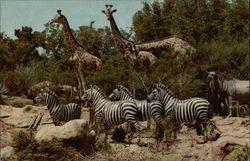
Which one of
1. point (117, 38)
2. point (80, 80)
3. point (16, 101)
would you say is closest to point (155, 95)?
point (80, 80)

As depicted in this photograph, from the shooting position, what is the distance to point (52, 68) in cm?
2022

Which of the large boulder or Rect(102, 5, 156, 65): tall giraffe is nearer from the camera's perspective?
the large boulder

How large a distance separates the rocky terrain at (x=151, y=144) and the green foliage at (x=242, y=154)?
0.21 meters

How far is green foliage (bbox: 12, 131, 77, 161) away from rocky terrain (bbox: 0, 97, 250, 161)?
0.45 metres

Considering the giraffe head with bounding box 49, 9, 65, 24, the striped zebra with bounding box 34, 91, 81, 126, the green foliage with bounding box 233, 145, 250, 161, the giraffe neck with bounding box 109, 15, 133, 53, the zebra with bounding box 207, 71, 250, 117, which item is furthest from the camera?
the giraffe neck with bounding box 109, 15, 133, 53

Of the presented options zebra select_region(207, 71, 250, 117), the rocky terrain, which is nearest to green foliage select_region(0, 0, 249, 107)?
zebra select_region(207, 71, 250, 117)

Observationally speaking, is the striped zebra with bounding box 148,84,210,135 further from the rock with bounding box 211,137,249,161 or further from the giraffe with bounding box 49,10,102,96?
the giraffe with bounding box 49,10,102,96

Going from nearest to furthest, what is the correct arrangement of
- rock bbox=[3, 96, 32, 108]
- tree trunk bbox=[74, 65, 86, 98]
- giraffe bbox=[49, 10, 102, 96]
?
tree trunk bbox=[74, 65, 86, 98]
rock bbox=[3, 96, 32, 108]
giraffe bbox=[49, 10, 102, 96]

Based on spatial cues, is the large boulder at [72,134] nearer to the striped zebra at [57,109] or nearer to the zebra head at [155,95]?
the striped zebra at [57,109]

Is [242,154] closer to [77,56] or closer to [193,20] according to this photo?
[77,56]

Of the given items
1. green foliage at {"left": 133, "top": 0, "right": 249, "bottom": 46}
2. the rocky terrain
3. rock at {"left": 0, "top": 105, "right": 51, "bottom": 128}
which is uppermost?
green foliage at {"left": 133, "top": 0, "right": 249, "bottom": 46}

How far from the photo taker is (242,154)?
10016 millimetres

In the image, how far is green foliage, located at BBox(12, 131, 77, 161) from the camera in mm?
9984

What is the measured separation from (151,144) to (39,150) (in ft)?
10.9
